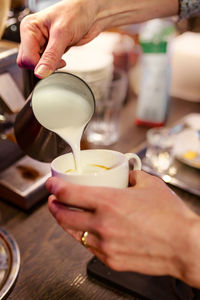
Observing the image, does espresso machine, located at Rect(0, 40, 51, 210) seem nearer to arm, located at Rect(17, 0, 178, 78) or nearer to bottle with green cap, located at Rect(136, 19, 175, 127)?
arm, located at Rect(17, 0, 178, 78)

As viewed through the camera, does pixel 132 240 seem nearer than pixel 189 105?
Yes

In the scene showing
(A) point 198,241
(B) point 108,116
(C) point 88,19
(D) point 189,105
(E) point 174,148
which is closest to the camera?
(A) point 198,241

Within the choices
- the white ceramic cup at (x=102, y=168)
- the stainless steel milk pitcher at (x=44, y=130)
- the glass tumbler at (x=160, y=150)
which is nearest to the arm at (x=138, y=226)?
the white ceramic cup at (x=102, y=168)

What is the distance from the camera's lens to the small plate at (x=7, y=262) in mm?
713

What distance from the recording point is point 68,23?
33.0 inches

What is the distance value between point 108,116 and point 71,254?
578 millimetres

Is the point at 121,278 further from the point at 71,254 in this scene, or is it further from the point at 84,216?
the point at 84,216

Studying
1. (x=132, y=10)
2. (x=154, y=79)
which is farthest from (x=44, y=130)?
(x=154, y=79)

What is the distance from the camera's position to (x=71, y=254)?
82 cm

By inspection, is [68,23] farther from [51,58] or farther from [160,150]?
[160,150]

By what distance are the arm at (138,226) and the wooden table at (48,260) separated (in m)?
0.24

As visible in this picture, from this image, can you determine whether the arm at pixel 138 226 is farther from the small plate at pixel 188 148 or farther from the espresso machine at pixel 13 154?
the small plate at pixel 188 148

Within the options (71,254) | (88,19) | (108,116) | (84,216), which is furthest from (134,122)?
(84,216)

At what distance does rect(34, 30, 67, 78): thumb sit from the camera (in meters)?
0.63
